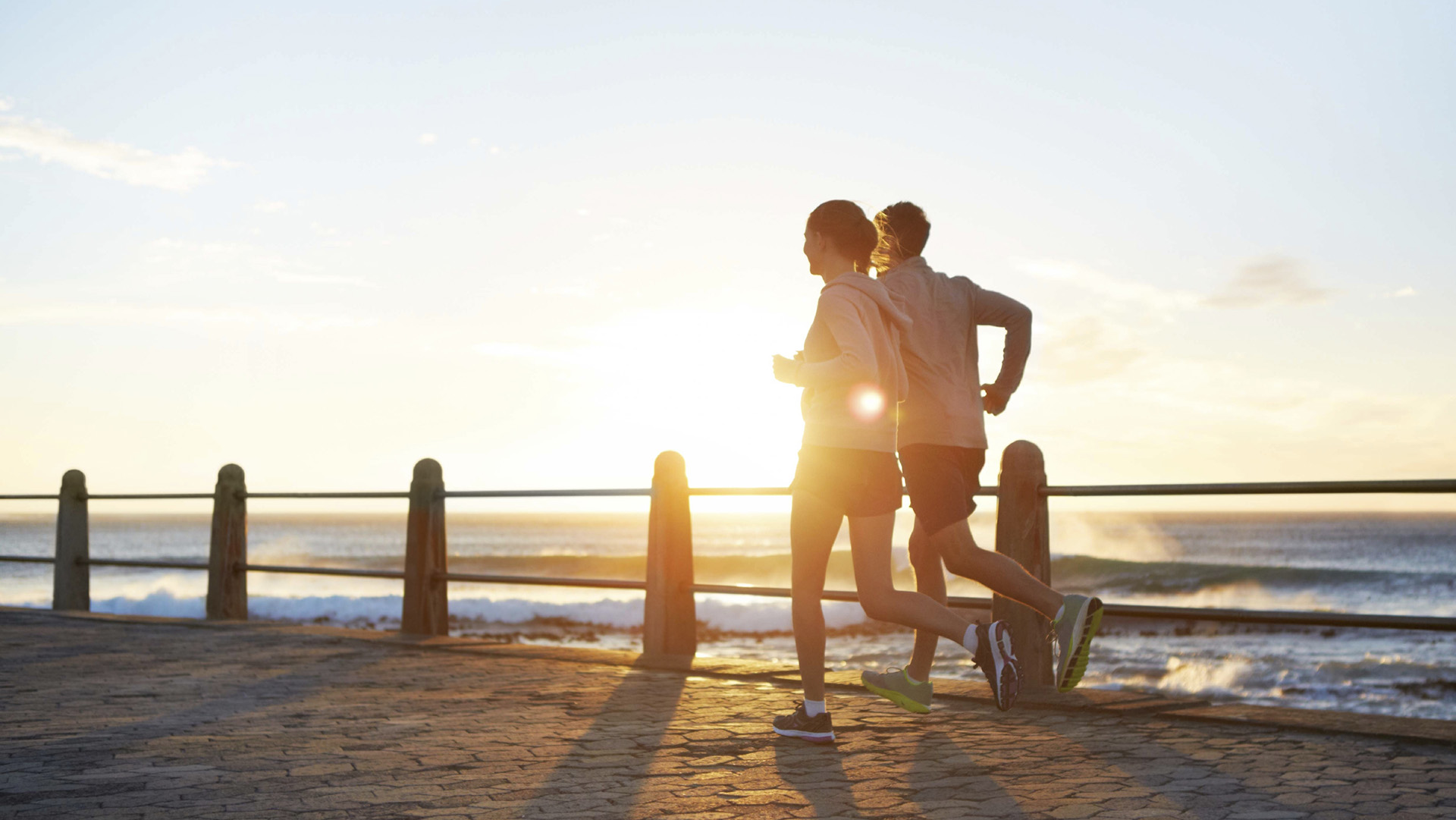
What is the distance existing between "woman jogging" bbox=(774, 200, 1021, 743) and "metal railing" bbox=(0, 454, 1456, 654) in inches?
20.0

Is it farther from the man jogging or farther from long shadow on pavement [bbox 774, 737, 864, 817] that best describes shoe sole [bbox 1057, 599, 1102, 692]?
long shadow on pavement [bbox 774, 737, 864, 817]

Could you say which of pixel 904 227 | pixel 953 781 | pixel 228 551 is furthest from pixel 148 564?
pixel 953 781

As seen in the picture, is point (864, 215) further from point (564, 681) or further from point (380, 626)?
point (380, 626)

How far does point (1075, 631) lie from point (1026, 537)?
1522 mm

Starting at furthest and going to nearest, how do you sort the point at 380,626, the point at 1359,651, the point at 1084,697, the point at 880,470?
the point at 380,626
the point at 1359,651
the point at 1084,697
the point at 880,470

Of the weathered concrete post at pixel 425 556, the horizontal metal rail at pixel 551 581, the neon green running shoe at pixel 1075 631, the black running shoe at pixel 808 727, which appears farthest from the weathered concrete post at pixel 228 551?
the neon green running shoe at pixel 1075 631

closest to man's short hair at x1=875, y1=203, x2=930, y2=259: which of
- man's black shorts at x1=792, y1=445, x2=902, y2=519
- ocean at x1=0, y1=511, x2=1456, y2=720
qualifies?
man's black shorts at x1=792, y1=445, x2=902, y2=519

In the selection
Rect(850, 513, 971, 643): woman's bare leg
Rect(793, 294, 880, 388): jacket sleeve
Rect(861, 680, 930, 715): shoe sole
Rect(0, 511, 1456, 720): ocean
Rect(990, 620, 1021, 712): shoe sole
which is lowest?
Rect(0, 511, 1456, 720): ocean

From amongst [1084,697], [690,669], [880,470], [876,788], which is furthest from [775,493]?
[876,788]

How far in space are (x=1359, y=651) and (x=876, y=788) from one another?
1877 centimetres

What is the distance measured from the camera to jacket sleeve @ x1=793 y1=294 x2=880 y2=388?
3.75 m

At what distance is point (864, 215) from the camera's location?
4.06m

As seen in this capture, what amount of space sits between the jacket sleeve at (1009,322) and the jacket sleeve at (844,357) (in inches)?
31.3

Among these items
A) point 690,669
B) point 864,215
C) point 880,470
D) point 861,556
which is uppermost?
point 864,215
